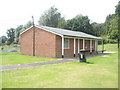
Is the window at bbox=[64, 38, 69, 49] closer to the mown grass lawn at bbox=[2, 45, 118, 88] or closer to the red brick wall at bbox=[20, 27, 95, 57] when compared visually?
the red brick wall at bbox=[20, 27, 95, 57]

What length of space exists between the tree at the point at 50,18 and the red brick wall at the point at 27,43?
29.8m

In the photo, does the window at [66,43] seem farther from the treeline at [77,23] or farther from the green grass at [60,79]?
the treeline at [77,23]

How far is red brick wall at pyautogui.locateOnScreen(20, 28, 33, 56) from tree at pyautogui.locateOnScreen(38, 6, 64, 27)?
2980 cm

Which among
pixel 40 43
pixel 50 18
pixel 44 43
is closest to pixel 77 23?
pixel 50 18

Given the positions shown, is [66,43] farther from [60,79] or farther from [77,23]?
[77,23]

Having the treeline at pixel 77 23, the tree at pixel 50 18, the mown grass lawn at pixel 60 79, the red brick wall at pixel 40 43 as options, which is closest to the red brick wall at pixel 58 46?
the red brick wall at pixel 40 43

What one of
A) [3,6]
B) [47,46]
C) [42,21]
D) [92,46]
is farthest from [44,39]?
[42,21]

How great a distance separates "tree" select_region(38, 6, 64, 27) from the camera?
158 feet

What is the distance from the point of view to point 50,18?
160 ft

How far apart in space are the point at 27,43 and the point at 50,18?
32477 millimetres

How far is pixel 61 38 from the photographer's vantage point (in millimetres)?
15492

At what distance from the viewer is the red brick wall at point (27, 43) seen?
1766 cm

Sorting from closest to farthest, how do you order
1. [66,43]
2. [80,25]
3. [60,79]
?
[60,79], [66,43], [80,25]

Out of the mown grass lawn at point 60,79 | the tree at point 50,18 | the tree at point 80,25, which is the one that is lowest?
the mown grass lawn at point 60,79
